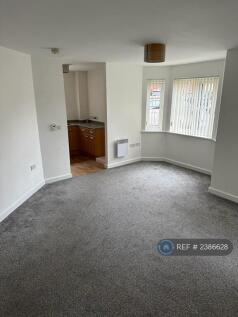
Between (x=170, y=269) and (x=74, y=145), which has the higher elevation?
(x=74, y=145)

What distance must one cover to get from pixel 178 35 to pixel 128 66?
8.76 ft

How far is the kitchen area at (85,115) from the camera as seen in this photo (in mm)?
5777

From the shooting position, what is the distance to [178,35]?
243cm

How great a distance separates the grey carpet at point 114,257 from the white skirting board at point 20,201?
76mm

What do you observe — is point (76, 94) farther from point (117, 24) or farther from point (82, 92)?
point (117, 24)

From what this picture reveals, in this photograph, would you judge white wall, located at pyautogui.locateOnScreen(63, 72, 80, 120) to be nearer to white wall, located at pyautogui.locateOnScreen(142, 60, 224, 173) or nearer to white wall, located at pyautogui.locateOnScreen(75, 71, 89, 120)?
white wall, located at pyautogui.locateOnScreen(75, 71, 89, 120)

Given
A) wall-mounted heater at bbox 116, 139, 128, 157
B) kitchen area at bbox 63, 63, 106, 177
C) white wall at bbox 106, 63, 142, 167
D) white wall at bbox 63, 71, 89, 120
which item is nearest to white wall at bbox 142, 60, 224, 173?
white wall at bbox 106, 63, 142, 167

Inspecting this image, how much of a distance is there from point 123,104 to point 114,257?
142 inches

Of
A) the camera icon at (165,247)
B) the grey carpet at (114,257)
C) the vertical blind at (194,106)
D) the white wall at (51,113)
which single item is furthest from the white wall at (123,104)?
the camera icon at (165,247)

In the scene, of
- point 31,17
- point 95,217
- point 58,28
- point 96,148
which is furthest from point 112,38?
point 96,148

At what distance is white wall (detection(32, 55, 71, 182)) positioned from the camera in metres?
3.88

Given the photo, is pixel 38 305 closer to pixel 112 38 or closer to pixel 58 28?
pixel 58 28

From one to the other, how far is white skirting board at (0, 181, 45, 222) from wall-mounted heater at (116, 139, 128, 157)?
1.89m

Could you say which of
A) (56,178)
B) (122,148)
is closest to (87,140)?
(122,148)
